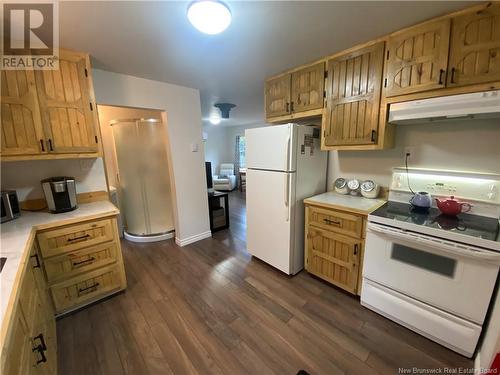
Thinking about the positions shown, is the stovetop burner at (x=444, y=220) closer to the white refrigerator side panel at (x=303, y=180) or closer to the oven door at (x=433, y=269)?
the oven door at (x=433, y=269)

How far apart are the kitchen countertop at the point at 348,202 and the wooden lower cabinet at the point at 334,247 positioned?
0.05 metres

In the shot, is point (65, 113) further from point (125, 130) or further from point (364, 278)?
point (364, 278)

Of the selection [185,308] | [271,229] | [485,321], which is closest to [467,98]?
[485,321]

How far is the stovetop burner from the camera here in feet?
4.52

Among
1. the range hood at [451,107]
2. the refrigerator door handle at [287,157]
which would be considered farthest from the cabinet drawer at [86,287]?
the range hood at [451,107]

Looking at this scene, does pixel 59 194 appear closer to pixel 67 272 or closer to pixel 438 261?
pixel 67 272

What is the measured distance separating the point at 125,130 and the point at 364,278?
3470 mm

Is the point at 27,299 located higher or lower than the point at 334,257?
higher

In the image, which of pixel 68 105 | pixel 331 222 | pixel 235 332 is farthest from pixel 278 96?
pixel 235 332

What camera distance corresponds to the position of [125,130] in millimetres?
3076

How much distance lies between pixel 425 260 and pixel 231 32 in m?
2.20

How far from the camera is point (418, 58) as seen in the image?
5.16 feet

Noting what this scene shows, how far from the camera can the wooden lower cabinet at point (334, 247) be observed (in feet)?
6.29

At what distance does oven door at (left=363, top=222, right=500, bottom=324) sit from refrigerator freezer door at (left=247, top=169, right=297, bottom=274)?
2.49 ft
